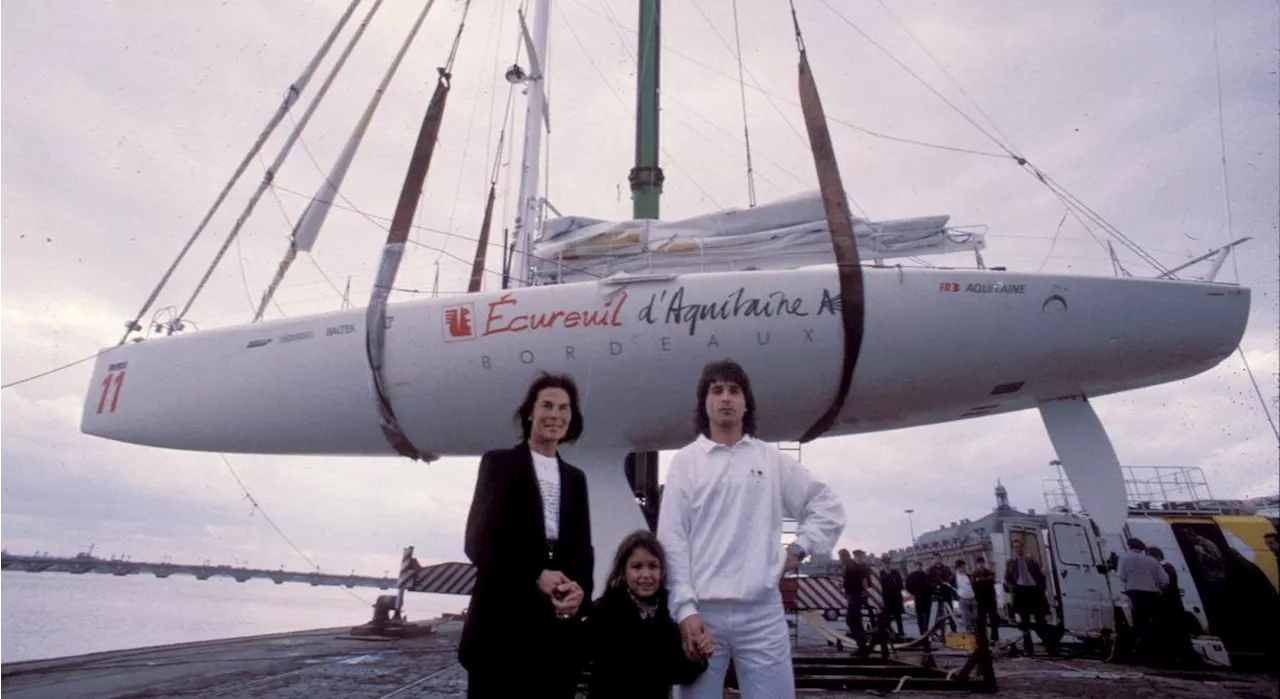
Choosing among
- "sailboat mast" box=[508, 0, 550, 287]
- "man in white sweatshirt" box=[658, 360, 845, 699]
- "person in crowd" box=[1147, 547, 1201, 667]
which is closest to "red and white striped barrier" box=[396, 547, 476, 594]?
"sailboat mast" box=[508, 0, 550, 287]

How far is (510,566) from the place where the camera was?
189 centimetres

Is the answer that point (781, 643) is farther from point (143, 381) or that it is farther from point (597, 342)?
point (143, 381)

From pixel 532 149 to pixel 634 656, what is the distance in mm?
7822

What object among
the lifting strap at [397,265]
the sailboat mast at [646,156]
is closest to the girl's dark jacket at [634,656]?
the lifting strap at [397,265]

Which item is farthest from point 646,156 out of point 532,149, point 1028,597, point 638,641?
point 638,641

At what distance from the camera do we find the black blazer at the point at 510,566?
1844 mm

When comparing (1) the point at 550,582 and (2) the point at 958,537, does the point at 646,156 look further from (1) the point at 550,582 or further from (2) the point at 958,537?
(2) the point at 958,537

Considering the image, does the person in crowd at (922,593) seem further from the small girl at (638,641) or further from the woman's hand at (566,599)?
the woman's hand at (566,599)

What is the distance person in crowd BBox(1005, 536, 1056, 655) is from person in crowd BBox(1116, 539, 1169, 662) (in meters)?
0.97

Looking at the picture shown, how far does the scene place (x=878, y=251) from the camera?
6914mm

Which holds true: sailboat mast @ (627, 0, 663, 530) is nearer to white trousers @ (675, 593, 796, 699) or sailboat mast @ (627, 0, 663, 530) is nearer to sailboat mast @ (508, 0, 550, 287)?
sailboat mast @ (508, 0, 550, 287)

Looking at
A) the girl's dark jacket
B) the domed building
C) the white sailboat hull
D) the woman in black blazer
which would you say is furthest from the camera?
the domed building

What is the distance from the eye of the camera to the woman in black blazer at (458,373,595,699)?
1.83m

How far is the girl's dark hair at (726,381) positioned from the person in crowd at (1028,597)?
22.1ft
